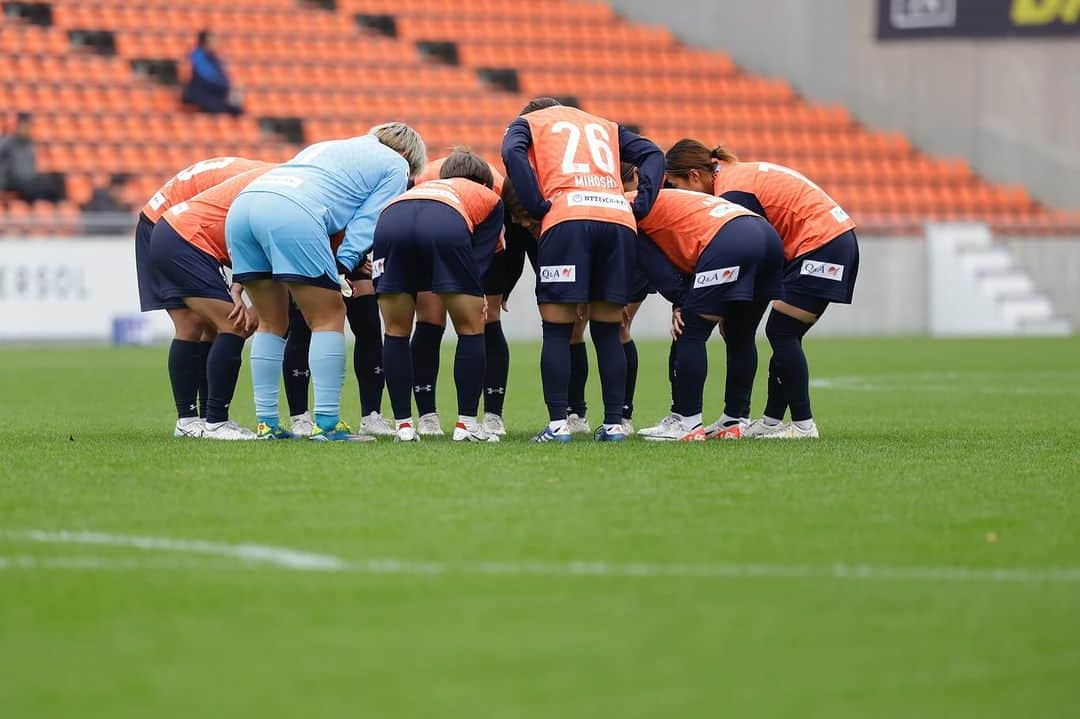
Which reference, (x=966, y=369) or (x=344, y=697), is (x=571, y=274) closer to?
(x=344, y=697)

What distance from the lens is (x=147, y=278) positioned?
8.86m

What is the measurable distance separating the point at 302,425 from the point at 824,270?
281 cm

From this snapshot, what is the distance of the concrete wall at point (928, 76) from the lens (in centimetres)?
2828

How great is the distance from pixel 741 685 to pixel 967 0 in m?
26.1

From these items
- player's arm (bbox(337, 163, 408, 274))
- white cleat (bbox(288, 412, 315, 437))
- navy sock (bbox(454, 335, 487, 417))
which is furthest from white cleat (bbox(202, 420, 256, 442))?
navy sock (bbox(454, 335, 487, 417))

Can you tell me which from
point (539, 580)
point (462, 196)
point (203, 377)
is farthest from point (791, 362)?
point (539, 580)

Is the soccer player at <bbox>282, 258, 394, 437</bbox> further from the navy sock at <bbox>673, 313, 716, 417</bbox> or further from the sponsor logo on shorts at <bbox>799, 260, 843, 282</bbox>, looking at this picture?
the sponsor logo on shorts at <bbox>799, 260, 843, 282</bbox>

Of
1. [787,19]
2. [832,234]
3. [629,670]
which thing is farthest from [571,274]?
[787,19]

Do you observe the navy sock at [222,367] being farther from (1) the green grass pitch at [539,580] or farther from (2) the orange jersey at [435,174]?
(2) the orange jersey at [435,174]

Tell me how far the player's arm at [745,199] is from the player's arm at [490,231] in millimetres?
1201

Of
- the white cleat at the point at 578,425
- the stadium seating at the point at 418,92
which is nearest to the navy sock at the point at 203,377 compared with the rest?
the white cleat at the point at 578,425

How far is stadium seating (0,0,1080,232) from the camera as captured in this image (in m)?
24.0

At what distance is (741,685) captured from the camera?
3.50 meters

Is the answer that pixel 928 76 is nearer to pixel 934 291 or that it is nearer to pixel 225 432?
pixel 934 291
